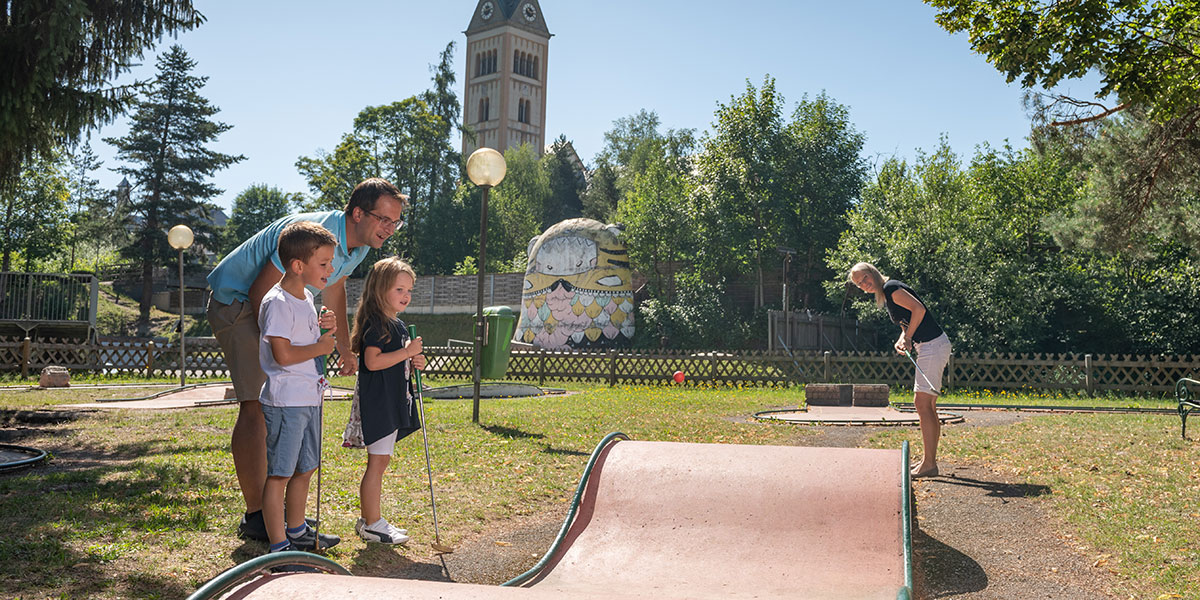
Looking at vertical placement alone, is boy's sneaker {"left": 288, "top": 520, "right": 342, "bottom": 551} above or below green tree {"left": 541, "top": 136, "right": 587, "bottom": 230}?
below

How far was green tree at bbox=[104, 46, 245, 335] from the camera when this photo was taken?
4388 cm

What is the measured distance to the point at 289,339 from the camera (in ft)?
13.6

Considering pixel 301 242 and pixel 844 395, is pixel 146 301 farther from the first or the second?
pixel 301 242

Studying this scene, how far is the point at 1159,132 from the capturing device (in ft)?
43.1

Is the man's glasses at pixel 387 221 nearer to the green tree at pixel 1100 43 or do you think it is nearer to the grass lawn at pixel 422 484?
the grass lawn at pixel 422 484

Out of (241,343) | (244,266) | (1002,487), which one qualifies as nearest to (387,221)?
(244,266)

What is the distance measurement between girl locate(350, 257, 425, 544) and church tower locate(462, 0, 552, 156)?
86.6 m

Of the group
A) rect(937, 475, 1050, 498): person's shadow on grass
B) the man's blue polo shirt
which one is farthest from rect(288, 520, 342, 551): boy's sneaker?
rect(937, 475, 1050, 498): person's shadow on grass

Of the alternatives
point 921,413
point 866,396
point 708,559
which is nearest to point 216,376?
point 866,396

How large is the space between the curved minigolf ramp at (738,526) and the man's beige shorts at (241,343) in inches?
70.0

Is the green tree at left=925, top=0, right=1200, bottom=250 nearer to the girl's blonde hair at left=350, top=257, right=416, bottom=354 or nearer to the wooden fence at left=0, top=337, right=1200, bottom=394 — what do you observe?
the girl's blonde hair at left=350, top=257, right=416, bottom=354

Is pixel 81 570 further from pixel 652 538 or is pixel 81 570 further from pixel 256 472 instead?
pixel 652 538

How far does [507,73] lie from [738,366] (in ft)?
240

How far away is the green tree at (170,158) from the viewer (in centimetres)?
4388
